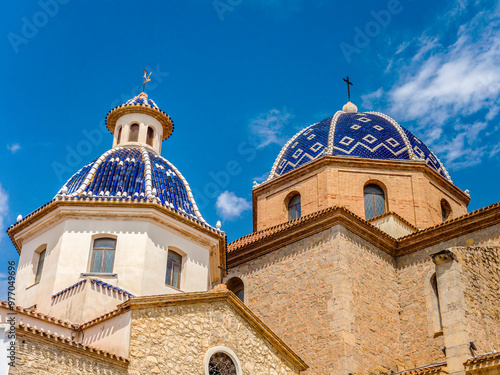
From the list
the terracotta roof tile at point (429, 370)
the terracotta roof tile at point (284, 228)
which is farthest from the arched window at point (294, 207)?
the terracotta roof tile at point (429, 370)

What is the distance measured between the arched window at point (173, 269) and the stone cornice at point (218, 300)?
2183 mm

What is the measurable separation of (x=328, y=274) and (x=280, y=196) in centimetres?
533

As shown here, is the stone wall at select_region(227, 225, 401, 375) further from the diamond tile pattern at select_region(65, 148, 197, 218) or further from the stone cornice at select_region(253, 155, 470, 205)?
the stone cornice at select_region(253, 155, 470, 205)

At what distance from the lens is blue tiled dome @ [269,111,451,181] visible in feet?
67.7

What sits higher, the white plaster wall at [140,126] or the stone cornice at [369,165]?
the stone cornice at [369,165]

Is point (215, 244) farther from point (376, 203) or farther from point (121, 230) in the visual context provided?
point (376, 203)

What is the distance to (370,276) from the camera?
54.0 feet

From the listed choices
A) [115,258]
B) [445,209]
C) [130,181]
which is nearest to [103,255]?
[115,258]

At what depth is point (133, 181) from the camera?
47.6ft

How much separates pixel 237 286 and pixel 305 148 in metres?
5.53

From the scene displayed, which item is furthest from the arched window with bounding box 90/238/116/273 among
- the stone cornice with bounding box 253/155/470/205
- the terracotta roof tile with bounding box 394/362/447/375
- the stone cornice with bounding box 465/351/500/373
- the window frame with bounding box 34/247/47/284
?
the stone cornice with bounding box 253/155/470/205

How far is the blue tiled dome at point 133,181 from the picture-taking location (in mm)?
14156

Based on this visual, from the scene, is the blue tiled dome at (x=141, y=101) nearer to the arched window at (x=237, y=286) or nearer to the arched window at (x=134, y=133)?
the arched window at (x=134, y=133)

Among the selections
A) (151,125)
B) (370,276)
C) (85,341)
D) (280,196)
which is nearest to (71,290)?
(85,341)
